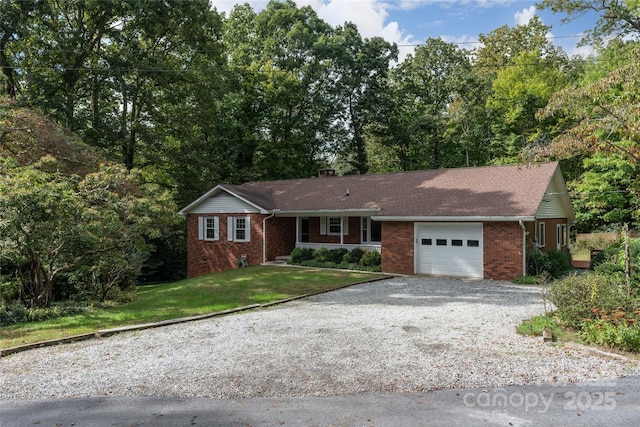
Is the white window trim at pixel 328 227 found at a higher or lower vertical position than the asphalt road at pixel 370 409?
higher

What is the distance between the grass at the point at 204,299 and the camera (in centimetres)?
899

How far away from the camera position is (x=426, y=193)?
18.9 metres

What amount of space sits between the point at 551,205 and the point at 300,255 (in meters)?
11.4

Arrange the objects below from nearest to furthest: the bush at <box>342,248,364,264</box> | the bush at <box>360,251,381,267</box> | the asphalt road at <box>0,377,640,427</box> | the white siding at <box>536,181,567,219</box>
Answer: the asphalt road at <box>0,377,640,427</box> < the white siding at <box>536,181,567,219</box> < the bush at <box>360,251,381,267</box> < the bush at <box>342,248,364,264</box>

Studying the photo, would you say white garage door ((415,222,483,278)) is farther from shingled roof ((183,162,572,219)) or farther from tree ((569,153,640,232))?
tree ((569,153,640,232))

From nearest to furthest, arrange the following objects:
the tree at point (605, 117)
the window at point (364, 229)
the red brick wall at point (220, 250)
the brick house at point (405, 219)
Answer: the tree at point (605, 117) < the brick house at point (405, 219) < the window at point (364, 229) < the red brick wall at point (220, 250)

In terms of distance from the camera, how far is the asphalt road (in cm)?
464

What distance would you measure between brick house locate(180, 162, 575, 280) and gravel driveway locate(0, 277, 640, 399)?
565 centimetres

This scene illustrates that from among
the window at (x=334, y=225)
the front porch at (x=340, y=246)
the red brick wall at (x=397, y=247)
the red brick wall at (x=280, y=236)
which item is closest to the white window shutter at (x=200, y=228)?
the red brick wall at (x=280, y=236)

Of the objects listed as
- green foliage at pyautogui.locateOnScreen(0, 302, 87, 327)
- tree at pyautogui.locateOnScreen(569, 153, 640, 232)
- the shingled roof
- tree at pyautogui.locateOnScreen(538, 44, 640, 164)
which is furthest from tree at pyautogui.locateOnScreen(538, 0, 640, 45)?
green foliage at pyautogui.locateOnScreen(0, 302, 87, 327)

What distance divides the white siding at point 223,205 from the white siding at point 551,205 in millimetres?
12842

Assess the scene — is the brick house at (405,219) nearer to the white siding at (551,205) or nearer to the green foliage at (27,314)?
the white siding at (551,205)

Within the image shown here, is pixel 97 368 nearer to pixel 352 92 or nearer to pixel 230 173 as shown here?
pixel 230 173

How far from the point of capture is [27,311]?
10688mm
